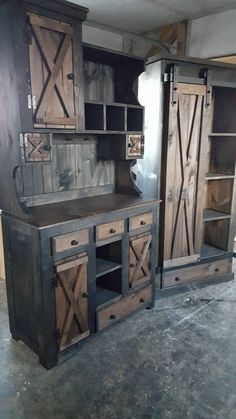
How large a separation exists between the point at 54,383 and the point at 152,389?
0.58 m

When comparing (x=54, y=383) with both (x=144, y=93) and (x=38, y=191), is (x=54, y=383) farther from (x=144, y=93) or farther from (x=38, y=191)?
(x=144, y=93)

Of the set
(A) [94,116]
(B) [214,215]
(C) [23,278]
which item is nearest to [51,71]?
(A) [94,116]

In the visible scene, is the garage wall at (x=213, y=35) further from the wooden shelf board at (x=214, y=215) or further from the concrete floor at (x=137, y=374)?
the concrete floor at (x=137, y=374)

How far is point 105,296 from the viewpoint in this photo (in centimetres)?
223

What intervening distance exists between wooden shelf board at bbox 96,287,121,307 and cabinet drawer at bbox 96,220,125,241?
494 mm

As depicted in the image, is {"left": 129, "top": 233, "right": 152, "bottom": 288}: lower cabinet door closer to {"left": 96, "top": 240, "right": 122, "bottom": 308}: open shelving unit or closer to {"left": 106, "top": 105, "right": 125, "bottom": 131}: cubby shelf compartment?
{"left": 96, "top": 240, "right": 122, "bottom": 308}: open shelving unit

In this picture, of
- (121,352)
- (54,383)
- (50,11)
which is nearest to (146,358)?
(121,352)

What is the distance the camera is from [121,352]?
204 cm

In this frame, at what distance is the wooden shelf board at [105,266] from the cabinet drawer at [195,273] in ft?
2.37

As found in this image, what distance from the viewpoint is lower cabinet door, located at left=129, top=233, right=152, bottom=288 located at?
89.0 inches

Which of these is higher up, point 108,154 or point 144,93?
point 144,93

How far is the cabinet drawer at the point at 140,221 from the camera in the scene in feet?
7.19

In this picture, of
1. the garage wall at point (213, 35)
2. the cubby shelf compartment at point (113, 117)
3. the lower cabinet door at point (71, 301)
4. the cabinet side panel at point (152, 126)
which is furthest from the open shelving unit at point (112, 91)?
the garage wall at point (213, 35)

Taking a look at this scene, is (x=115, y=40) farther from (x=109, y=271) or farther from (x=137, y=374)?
(x=137, y=374)
